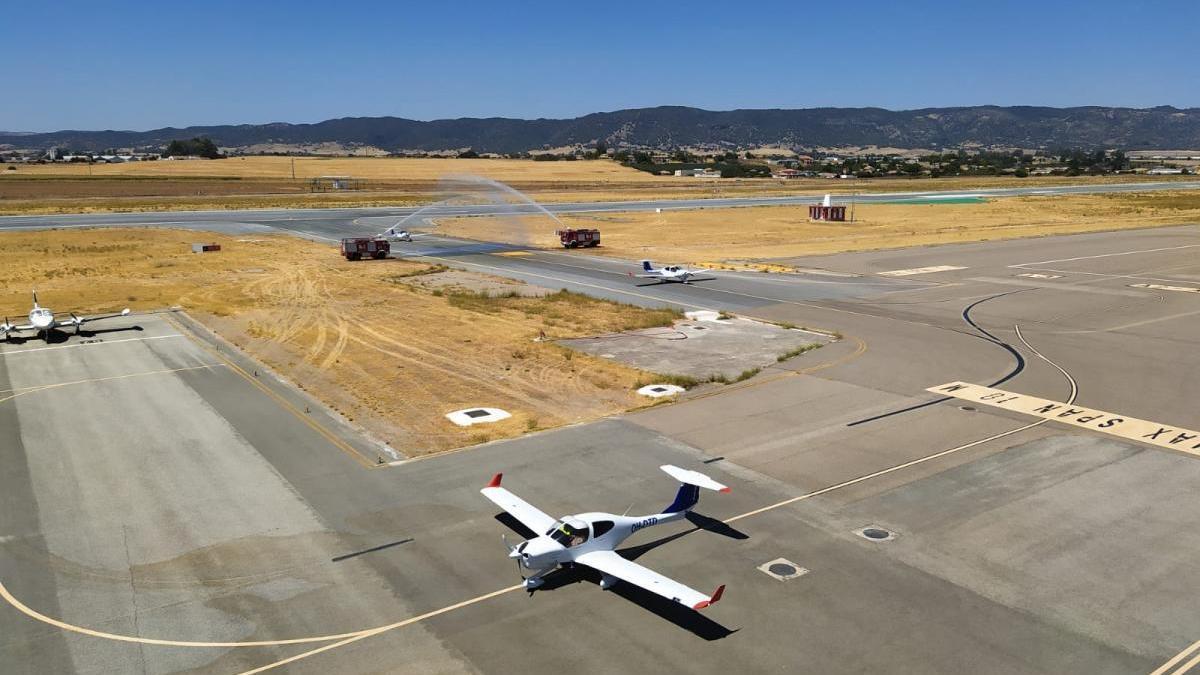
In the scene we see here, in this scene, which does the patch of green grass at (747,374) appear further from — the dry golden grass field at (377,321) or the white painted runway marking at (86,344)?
the white painted runway marking at (86,344)

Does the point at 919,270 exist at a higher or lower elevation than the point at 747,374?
higher

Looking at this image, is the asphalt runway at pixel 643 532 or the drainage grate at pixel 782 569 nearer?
the asphalt runway at pixel 643 532

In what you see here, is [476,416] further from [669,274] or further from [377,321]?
[669,274]

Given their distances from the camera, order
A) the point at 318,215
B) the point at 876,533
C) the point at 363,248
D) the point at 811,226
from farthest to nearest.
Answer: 1. the point at 318,215
2. the point at 811,226
3. the point at 363,248
4. the point at 876,533

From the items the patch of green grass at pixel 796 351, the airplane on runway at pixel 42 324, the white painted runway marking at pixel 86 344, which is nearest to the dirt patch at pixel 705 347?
the patch of green grass at pixel 796 351

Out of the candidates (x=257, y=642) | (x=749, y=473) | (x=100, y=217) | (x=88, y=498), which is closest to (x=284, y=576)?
(x=257, y=642)

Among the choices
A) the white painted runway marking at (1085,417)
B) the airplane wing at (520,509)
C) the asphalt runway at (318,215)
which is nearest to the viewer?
the airplane wing at (520,509)

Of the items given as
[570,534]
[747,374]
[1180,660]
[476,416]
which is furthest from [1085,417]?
[476,416]
